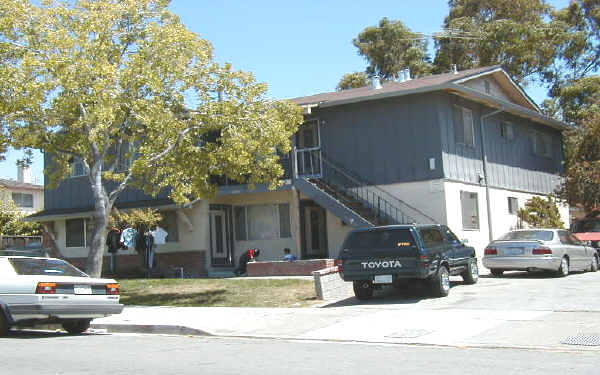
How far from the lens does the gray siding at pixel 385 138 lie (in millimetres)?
22734

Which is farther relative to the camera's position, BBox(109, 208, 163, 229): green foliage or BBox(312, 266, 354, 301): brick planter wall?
BBox(109, 208, 163, 229): green foliage

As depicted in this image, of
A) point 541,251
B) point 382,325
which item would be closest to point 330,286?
point 382,325

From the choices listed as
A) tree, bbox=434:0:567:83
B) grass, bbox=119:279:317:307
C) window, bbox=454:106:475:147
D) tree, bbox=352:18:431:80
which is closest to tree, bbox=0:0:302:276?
grass, bbox=119:279:317:307

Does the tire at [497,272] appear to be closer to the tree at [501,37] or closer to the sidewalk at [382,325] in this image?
the sidewalk at [382,325]

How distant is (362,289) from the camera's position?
51.9 feet

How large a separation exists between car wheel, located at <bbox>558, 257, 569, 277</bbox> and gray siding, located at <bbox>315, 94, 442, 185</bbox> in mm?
4722

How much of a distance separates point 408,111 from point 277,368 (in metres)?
15.7

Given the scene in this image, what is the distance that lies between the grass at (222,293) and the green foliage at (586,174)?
14.0m

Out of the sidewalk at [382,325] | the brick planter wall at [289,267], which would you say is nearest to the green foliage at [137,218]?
the brick planter wall at [289,267]

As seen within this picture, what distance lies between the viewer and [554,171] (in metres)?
31.4

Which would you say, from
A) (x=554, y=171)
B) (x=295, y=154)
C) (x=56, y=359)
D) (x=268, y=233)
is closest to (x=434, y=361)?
(x=56, y=359)

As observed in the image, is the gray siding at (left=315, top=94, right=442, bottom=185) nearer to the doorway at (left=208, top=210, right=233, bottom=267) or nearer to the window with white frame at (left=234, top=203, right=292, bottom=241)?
the window with white frame at (left=234, top=203, right=292, bottom=241)

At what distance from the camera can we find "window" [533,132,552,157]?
29.8 m

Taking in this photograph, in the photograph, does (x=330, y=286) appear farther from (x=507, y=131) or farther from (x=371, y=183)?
(x=507, y=131)
